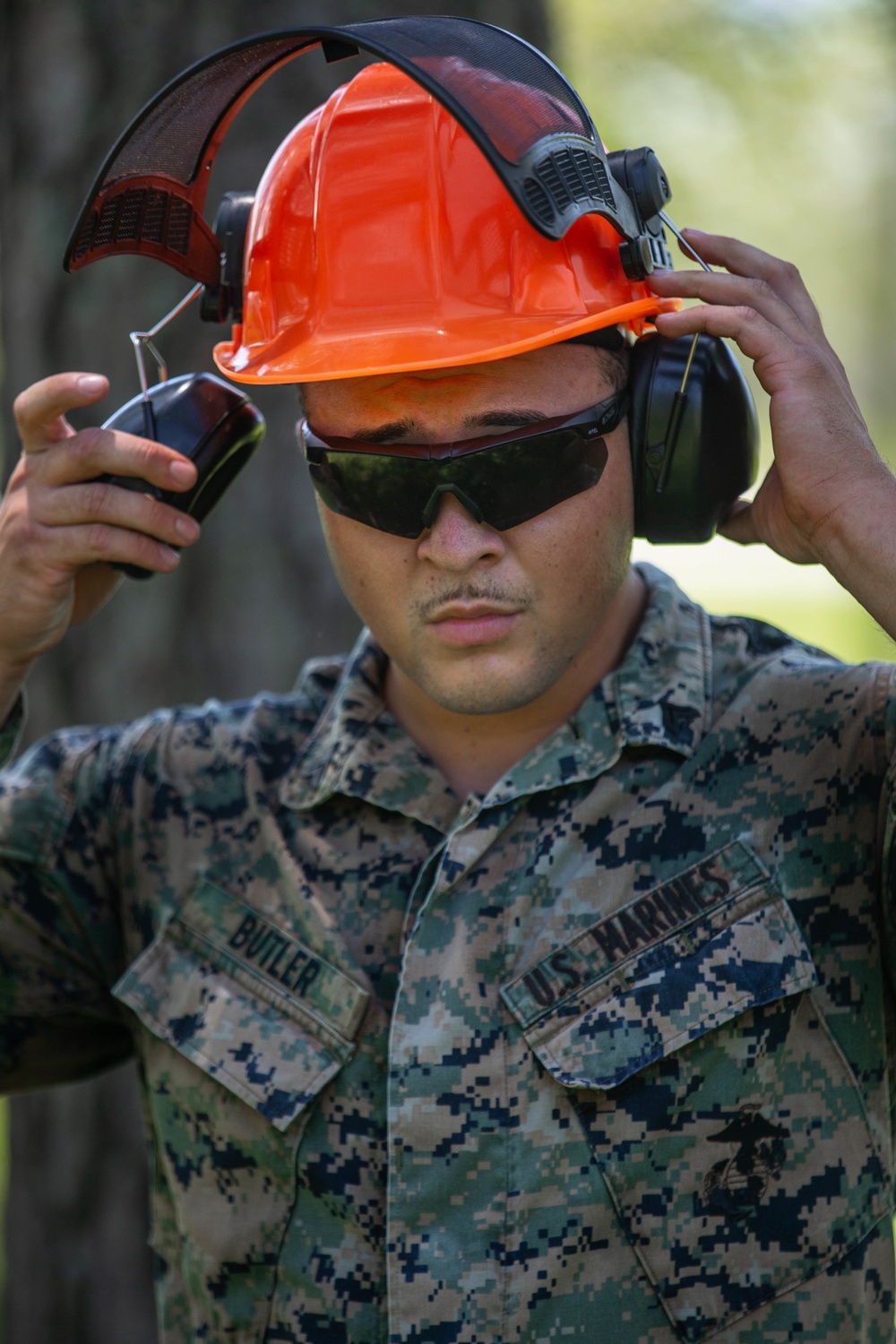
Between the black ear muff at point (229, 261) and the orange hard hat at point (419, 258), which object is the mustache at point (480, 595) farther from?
the black ear muff at point (229, 261)

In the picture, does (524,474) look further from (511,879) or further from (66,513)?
(66,513)

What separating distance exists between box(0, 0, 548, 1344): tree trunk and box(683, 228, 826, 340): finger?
4.46 ft

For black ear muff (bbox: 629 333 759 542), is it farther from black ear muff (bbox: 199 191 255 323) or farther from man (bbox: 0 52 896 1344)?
black ear muff (bbox: 199 191 255 323)

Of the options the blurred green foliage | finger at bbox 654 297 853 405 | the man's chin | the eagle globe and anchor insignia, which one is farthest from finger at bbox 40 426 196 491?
the blurred green foliage

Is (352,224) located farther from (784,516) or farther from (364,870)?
(364,870)

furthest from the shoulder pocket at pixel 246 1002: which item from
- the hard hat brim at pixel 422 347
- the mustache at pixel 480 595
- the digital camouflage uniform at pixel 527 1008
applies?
the hard hat brim at pixel 422 347

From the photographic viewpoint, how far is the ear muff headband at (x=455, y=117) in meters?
1.56

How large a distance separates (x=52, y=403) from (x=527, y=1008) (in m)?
1.21

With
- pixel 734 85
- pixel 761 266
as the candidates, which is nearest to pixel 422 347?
pixel 761 266

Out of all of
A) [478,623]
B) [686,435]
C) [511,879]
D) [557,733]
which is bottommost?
[511,879]

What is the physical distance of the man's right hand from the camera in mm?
2033

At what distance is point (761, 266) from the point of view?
1.86m

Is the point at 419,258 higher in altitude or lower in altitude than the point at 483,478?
higher

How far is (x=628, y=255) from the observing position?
5.85 ft
